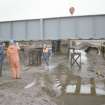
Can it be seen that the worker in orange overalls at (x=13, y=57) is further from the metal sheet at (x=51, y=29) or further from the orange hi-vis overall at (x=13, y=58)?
the metal sheet at (x=51, y=29)

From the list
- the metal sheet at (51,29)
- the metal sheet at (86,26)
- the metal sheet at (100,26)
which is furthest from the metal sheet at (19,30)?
the metal sheet at (100,26)

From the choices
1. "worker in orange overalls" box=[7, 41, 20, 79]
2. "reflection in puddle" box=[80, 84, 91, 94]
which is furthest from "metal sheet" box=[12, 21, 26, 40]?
"reflection in puddle" box=[80, 84, 91, 94]

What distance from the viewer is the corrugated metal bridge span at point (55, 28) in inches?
727

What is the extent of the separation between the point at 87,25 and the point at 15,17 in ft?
14.4

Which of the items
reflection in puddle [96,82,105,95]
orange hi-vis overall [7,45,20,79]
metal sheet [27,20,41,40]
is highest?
metal sheet [27,20,41,40]

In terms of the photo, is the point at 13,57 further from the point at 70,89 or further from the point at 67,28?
the point at 70,89

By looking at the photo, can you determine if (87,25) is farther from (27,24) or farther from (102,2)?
(27,24)

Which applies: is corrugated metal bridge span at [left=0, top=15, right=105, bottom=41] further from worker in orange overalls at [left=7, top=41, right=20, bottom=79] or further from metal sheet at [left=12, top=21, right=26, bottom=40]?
worker in orange overalls at [left=7, top=41, right=20, bottom=79]

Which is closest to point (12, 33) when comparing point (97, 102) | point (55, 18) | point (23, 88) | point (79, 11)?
point (55, 18)

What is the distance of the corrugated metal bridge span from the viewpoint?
60.6 feet

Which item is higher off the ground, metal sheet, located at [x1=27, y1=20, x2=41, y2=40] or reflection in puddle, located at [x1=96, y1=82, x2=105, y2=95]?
metal sheet, located at [x1=27, y1=20, x2=41, y2=40]

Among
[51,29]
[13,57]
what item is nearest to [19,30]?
[51,29]

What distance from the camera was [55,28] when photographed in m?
19.5

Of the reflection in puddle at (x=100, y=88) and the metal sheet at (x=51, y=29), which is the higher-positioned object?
the metal sheet at (x=51, y=29)
